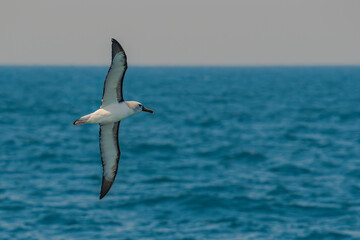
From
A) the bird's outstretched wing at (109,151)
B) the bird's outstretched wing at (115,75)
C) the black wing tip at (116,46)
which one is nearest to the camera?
the black wing tip at (116,46)

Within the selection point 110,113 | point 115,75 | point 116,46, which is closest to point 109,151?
point 110,113

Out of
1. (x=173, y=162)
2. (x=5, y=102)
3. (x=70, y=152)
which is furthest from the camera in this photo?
(x=5, y=102)

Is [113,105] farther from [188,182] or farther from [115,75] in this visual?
[188,182]

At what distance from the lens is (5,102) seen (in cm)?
10719

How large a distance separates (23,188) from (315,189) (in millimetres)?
21217

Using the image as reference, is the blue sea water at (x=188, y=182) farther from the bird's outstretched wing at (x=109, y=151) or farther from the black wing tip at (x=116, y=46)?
the black wing tip at (x=116, y=46)

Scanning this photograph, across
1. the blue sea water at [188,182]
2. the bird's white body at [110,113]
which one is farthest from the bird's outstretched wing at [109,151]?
the blue sea water at [188,182]

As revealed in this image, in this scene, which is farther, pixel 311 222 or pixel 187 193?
pixel 187 193

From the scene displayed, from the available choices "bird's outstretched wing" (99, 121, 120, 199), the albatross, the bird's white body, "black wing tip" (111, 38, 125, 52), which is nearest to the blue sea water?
"bird's outstretched wing" (99, 121, 120, 199)

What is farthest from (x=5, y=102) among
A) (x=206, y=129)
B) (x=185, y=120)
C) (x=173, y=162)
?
(x=173, y=162)

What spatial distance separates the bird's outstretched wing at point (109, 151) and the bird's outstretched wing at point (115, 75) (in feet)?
4.39

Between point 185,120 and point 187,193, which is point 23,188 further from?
point 185,120

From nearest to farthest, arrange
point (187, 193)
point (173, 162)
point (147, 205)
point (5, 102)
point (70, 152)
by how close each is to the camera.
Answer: point (147, 205), point (187, 193), point (173, 162), point (70, 152), point (5, 102)

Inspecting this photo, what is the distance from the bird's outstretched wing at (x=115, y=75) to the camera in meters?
12.5
